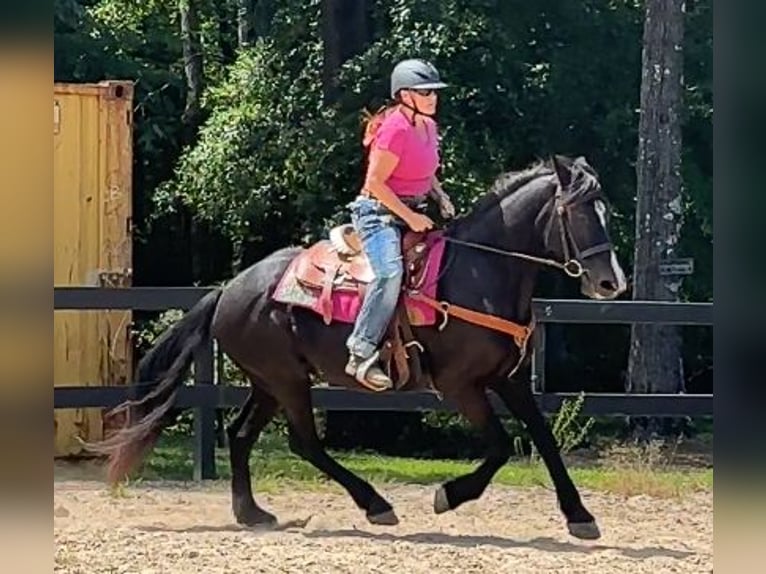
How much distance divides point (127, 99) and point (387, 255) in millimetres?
4400

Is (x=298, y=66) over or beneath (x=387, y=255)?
over

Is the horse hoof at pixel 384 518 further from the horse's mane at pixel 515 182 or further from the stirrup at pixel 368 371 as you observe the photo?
the horse's mane at pixel 515 182

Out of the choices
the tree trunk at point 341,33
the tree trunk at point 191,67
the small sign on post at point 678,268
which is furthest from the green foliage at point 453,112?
the small sign on post at point 678,268

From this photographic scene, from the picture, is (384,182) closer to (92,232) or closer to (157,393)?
(157,393)

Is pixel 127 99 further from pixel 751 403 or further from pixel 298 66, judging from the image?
pixel 751 403

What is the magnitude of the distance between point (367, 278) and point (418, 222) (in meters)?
0.37

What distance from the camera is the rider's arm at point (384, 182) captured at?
670 cm

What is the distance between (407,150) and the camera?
6746mm

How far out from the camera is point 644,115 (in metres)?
12.5

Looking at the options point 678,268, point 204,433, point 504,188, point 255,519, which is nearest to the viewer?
point 504,188

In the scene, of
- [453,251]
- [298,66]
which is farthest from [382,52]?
[453,251]

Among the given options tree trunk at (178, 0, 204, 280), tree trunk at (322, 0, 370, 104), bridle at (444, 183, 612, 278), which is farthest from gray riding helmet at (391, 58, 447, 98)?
tree trunk at (178, 0, 204, 280)

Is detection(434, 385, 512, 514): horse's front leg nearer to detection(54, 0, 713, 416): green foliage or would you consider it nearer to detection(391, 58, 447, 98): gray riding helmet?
detection(391, 58, 447, 98): gray riding helmet

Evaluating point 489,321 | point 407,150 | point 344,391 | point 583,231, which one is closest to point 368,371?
point 489,321
